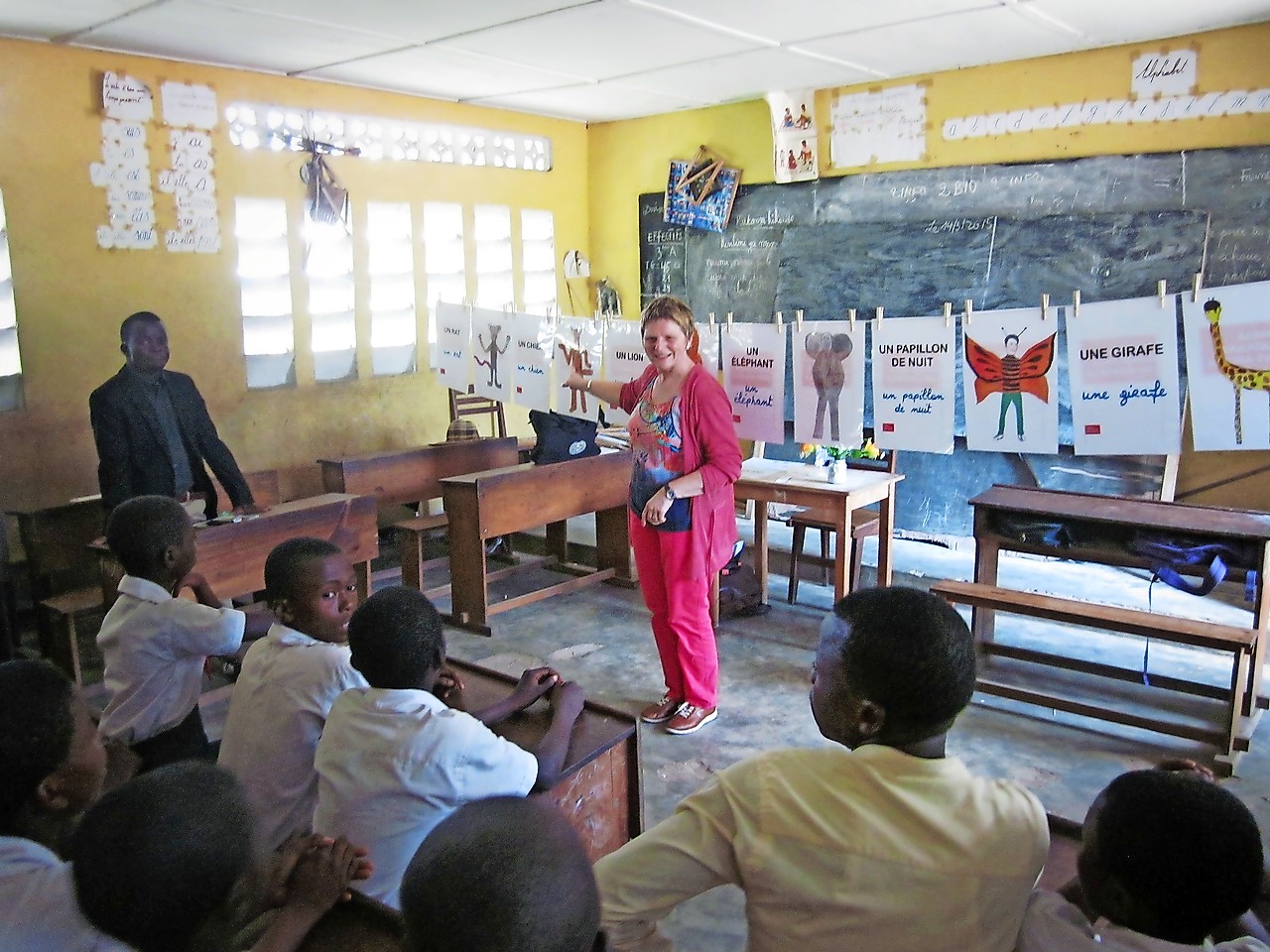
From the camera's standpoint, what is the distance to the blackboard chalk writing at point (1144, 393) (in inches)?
140

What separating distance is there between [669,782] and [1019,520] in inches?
74.5

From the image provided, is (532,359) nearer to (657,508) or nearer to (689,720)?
(657,508)

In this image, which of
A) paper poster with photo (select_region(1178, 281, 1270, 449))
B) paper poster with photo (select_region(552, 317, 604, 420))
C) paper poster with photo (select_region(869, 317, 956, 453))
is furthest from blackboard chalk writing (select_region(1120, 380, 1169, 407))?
paper poster with photo (select_region(552, 317, 604, 420))

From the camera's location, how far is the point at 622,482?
17.9 feet

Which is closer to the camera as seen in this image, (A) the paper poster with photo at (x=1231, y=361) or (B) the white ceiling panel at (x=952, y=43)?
(A) the paper poster with photo at (x=1231, y=361)

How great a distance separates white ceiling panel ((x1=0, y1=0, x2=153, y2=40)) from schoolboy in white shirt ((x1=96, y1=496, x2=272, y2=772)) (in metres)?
3.01

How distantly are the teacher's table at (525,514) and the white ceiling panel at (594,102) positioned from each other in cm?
274

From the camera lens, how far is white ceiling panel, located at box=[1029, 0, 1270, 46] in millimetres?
4465

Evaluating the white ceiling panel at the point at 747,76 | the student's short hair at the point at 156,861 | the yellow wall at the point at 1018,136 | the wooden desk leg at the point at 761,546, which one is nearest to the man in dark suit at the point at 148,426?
the wooden desk leg at the point at 761,546

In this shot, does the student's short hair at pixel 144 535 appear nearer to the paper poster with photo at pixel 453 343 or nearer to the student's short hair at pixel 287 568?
the student's short hair at pixel 287 568

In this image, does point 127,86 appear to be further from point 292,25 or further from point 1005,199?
point 1005,199

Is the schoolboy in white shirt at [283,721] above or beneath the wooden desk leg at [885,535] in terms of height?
above

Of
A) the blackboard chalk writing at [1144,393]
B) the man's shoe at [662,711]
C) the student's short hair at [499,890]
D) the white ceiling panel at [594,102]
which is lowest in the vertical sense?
the man's shoe at [662,711]

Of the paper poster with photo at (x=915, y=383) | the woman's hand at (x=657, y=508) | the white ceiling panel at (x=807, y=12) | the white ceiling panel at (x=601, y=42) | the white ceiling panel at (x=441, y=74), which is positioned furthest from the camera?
the white ceiling panel at (x=441, y=74)
